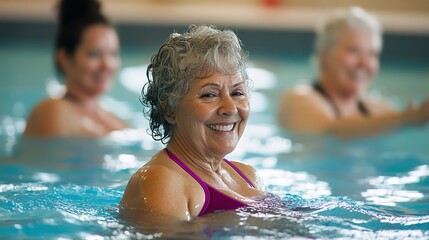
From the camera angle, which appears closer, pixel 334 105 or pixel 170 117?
pixel 170 117

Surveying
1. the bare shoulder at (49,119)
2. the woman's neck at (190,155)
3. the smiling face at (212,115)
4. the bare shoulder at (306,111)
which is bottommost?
the woman's neck at (190,155)

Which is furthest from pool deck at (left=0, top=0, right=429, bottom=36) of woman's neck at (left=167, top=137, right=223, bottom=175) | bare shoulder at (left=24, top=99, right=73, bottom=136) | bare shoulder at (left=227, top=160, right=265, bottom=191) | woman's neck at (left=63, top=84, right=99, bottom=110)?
woman's neck at (left=167, top=137, right=223, bottom=175)

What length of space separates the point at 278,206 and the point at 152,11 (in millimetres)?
11376

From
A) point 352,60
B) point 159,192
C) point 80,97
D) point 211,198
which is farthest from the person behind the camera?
point 352,60

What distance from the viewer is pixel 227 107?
3.87 metres

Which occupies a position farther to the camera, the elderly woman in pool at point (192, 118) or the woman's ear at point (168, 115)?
the woman's ear at point (168, 115)

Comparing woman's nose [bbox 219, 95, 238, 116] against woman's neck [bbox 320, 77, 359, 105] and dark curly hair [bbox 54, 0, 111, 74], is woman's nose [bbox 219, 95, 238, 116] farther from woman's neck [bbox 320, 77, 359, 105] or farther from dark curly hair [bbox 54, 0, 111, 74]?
woman's neck [bbox 320, 77, 359, 105]

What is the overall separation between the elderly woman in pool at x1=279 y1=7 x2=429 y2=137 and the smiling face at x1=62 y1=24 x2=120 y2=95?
171 centimetres

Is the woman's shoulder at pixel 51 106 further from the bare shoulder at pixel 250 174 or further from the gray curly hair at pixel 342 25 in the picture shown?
the bare shoulder at pixel 250 174

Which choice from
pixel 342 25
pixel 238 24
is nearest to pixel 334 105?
pixel 342 25

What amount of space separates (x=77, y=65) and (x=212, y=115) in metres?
3.14

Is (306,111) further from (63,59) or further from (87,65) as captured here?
(63,59)

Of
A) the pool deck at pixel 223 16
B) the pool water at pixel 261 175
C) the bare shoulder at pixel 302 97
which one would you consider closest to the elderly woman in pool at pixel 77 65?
the pool water at pixel 261 175

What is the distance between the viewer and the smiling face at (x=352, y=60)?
23.9ft
